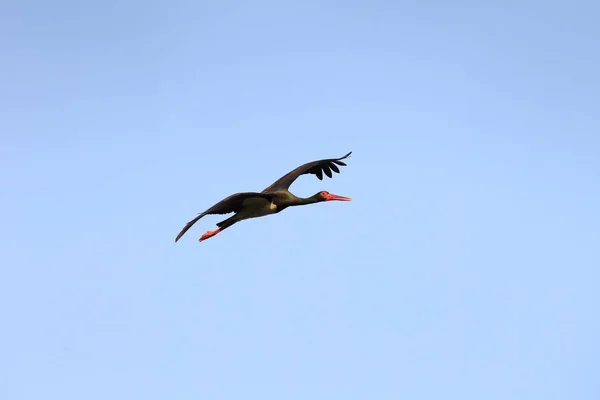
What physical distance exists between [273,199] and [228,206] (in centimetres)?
280

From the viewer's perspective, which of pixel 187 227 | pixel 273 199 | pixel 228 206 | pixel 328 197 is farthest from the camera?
pixel 328 197

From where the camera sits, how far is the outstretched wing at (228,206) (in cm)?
2381

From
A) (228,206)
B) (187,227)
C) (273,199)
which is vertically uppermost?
(273,199)

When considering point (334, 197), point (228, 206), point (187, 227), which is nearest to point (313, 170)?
point (334, 197)

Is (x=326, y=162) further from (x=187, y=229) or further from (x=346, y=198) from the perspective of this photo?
(x=187, y=229)

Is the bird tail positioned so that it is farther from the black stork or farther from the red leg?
the red leg

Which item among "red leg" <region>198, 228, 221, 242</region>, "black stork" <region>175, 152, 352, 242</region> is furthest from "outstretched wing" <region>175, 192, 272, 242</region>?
"red leg" <region>198, 228, 221, 242</region>

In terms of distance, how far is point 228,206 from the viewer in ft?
87.0

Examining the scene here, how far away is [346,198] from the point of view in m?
30.8

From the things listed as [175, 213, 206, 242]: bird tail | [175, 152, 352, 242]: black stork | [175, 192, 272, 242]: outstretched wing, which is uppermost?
[175, 152, 352, 242]: black stork

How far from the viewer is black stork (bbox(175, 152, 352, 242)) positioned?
26370 mm

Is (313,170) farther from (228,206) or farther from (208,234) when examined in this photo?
(228,206)

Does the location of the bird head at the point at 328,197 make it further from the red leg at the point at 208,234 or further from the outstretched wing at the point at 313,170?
the red leg at the point at 208,234

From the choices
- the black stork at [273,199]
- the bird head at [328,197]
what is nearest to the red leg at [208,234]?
the black stork at [273,199]
